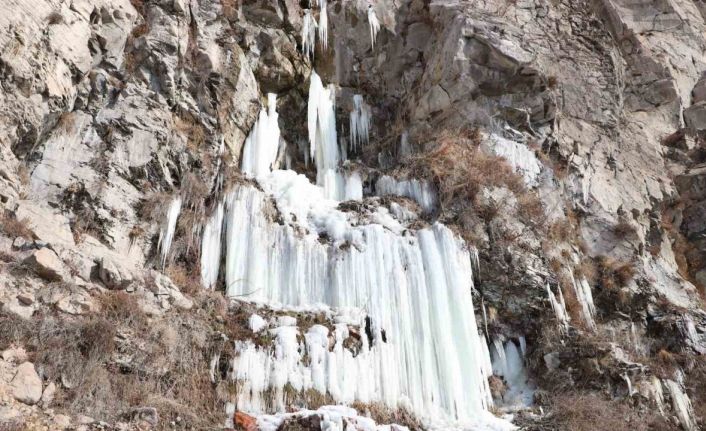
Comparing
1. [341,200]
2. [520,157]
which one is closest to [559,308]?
[520,157]

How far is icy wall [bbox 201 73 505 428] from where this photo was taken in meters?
9.12

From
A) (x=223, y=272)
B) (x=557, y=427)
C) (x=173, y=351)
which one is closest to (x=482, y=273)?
(x=557, y=427)

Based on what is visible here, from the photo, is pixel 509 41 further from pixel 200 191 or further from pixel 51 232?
pixel 51 232

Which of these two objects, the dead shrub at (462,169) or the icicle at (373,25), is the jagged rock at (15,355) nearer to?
the dead shrub at (462,169)

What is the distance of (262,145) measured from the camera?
588 inches

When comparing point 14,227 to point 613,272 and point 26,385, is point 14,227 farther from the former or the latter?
point 613,272

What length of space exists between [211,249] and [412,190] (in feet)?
18.7

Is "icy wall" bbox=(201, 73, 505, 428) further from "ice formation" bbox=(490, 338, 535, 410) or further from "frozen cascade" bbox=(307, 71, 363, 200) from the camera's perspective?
"frozen cascade" bbox=(307, 71, 363, 200)

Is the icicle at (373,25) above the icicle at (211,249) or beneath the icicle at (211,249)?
above

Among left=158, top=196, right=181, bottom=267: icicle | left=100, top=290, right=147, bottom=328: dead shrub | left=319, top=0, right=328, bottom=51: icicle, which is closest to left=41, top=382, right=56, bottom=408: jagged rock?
left=100, top=290, right=147, bottom=328: dead shrub

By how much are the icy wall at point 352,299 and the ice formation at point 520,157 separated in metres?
4.00

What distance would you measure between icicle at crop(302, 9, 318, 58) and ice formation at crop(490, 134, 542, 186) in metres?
6.37

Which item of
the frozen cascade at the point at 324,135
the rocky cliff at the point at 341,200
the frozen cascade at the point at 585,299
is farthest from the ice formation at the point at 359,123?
the frozen cascade at the point at 585,299

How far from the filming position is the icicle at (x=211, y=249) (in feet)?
34.9
